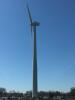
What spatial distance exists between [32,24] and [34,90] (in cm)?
3313

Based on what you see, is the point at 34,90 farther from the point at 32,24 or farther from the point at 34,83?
the point at 32,24

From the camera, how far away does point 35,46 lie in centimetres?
11006

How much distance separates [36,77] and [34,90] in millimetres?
5624

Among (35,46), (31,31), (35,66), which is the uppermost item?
(31,31)

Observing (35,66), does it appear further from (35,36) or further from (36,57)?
A: (35,36)

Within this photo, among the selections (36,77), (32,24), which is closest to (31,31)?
(32,24)

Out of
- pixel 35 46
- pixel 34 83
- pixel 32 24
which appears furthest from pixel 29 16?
pixel 34 83

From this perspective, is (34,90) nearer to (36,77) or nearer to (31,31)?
(36,77)

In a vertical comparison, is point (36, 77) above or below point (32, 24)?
below

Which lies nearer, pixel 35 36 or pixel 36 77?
pixel 36 77

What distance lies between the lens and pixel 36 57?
356 feet

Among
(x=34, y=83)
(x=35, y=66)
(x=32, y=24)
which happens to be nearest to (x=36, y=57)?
(x=35, y=66)

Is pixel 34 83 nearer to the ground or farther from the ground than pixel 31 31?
nearer to the ground

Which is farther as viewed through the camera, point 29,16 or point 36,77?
point 29,16
